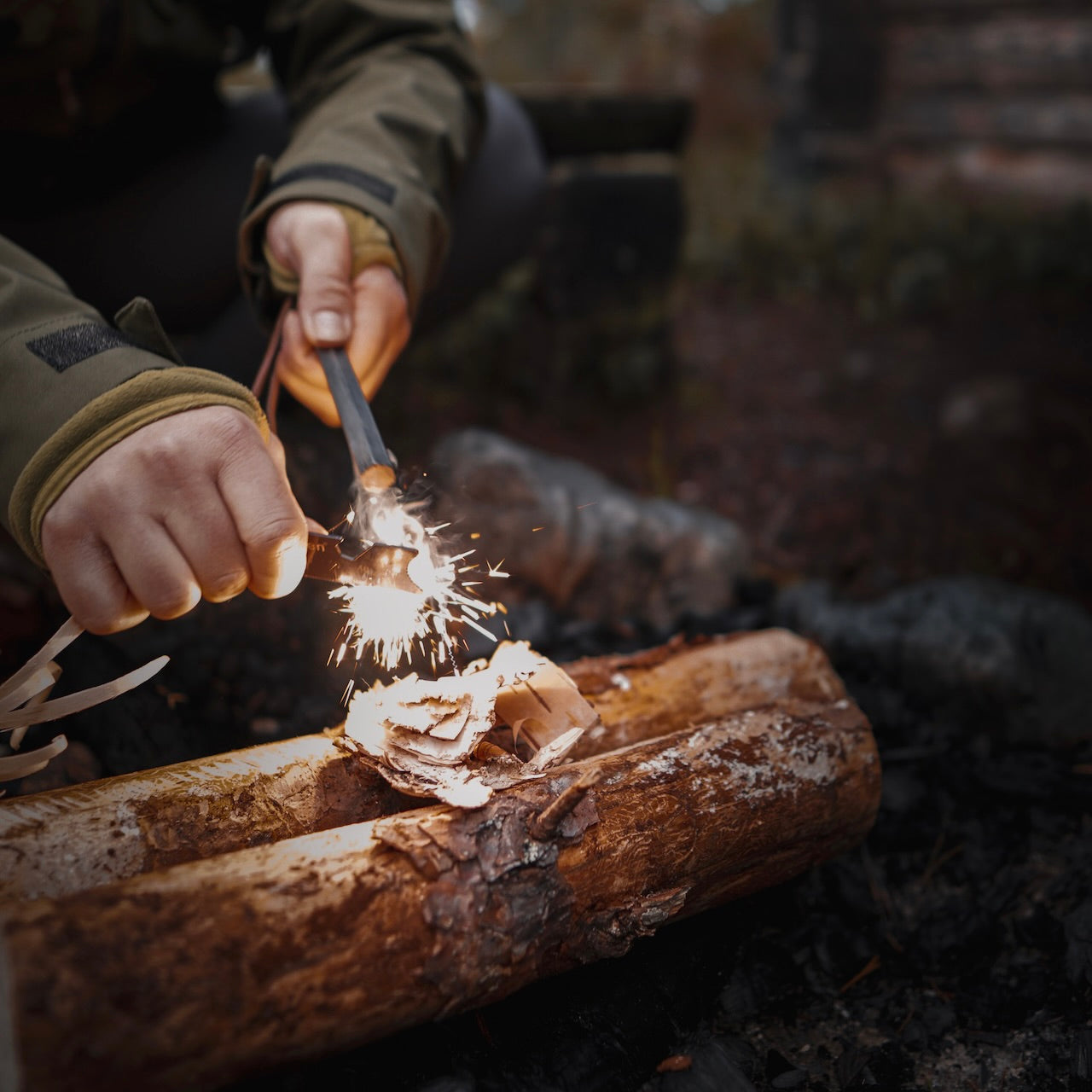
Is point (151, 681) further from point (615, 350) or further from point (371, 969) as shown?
point (615, 350)

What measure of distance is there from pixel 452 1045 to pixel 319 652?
3.87 ft

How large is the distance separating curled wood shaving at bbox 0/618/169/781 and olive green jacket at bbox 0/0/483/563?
7.5 inches

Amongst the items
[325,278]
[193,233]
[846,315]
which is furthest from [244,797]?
[846,315]

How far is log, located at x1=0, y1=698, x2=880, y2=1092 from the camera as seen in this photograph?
A: 3.37 ft

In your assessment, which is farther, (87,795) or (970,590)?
(970,590)

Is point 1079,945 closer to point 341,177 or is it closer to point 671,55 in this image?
point 341,177

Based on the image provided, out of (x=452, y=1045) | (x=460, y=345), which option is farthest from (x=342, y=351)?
(x=460, y=345)

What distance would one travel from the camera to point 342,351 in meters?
1.75

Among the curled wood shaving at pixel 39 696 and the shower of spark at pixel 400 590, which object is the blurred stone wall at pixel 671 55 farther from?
the curled wood shaving at pixel 39 696

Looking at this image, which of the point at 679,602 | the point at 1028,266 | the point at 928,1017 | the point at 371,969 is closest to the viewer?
the point at 371,969

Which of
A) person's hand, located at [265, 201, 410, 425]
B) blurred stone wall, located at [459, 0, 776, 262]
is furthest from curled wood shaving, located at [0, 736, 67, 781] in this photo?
blurred stone wall, located at [459, 0, 776, 262]

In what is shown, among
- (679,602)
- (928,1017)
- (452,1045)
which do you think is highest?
(452,1045)

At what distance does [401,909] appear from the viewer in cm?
122

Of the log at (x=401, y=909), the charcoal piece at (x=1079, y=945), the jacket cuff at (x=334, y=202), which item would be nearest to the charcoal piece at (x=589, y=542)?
the jacket cuff at (x=334, y=202)
